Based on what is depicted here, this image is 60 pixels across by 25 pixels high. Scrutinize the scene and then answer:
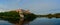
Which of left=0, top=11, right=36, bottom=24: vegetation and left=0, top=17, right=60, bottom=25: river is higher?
left=0, top=11, right=36, bottom=24: vegetation

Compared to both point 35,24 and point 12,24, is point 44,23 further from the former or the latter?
point 12,24

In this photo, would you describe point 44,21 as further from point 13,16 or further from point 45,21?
point 13,16

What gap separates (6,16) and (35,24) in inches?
17.0

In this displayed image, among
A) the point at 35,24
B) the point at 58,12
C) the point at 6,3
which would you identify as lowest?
the point at 35,24

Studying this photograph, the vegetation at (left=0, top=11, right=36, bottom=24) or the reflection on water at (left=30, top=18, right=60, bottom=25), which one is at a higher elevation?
the vegetation at (left=0, top=11, right=36, bottom=24)

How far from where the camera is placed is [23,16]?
2.28 metres

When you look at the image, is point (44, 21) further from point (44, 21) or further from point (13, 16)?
point (13, 16)

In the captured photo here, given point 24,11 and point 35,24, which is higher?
point 24,11

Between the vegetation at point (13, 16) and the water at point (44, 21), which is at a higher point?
the vegetation at point (13, 16)

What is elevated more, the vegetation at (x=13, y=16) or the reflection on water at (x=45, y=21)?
the vegetation at (x=13, y=16)

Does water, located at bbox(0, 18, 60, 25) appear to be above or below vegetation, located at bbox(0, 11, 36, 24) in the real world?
below

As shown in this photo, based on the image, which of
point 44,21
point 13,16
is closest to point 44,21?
point 44,21

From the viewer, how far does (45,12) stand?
7.63ft

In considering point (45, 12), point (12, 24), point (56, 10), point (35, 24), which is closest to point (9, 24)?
point (12, 24)
